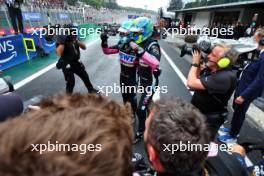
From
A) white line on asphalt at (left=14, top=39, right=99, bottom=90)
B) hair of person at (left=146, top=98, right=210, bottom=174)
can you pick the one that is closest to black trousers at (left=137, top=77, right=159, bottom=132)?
hair of person at (left=146, top=98, right=210, bottom=174)

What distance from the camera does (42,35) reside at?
395 inches

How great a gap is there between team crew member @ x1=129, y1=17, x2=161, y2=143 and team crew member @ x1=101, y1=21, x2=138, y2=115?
15 centimetres

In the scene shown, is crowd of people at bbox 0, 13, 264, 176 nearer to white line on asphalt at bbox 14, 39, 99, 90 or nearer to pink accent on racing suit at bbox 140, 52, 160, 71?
pink accent on racing suit at bbox 140, 52, 160, 71

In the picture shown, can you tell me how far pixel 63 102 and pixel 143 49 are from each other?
2.76 meters

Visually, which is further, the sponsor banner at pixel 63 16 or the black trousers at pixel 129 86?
the sponsor banner at pixel 63 16

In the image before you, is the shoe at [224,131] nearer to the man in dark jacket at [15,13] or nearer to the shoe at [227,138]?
the shoe at [227,138]

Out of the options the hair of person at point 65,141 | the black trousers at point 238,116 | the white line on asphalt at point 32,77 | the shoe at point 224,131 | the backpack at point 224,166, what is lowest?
the shoe at point 224,131

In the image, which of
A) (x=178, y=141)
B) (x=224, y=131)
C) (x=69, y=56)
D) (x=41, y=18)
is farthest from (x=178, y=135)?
(x=41, y=18)

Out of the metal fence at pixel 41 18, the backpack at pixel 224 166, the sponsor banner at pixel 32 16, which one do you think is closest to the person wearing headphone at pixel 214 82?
the backpack at pixel 224 166

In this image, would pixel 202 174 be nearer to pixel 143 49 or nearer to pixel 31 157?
pixel 31 157

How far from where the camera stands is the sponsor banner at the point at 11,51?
738 cm

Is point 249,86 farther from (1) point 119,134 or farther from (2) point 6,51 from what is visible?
(2) point 6,51

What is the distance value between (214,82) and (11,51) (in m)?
7.44

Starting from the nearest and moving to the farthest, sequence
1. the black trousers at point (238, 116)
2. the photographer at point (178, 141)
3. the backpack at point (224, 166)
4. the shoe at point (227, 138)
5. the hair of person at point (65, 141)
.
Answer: the hair of person at point (65, 141), the photographer at point (178, 141), the backpack at point (224, 166), the black trousers at point (238, 116), the shoe at point (227, 138)
